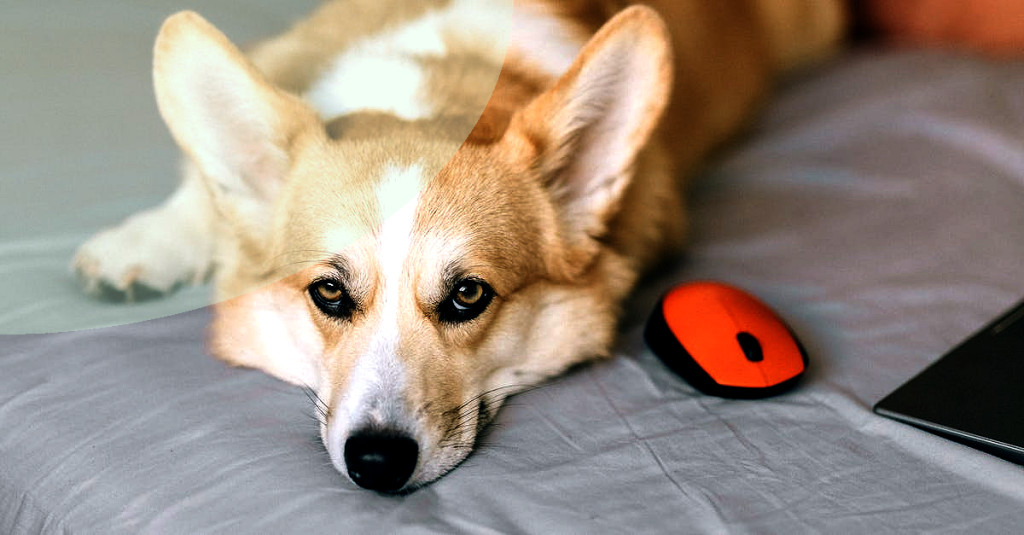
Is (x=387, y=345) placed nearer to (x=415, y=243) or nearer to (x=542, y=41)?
(x=415, y=243)

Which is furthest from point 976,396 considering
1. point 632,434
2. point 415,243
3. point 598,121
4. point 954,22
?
point 954,22

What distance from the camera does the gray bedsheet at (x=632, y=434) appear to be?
0.94 metres

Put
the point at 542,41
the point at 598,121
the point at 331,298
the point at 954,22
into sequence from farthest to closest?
the point at 954,22 < the point at 542,41 < the point at 598,121 < the point at 331,298

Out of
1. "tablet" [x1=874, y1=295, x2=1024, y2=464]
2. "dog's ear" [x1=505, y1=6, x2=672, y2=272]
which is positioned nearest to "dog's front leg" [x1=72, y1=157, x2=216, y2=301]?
"dog's ear" [x1=505, y1=6, x2=672, y2=272]

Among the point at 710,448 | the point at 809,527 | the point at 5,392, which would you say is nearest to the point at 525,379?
the point at 710,448

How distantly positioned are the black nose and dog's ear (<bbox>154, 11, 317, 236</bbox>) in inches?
14.0

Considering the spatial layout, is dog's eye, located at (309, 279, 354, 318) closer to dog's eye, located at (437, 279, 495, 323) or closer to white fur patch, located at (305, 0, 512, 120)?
dog's eye, located at (437, 279, 495, 323)

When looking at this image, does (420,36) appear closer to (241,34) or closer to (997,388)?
(241,34)

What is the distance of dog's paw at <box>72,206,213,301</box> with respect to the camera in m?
0.85

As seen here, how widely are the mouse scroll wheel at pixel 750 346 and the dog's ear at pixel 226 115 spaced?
0.59m

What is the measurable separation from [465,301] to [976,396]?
650mm

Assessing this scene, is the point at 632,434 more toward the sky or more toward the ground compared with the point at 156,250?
more toward the ground

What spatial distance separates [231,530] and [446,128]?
50 centimetres

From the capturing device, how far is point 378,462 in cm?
100
